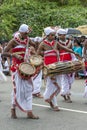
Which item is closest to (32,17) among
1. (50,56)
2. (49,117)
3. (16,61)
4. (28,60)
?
(50,56)

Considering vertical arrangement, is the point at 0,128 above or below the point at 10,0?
below

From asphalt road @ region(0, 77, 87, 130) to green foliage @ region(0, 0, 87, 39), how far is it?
16413 mm

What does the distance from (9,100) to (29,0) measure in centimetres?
1977

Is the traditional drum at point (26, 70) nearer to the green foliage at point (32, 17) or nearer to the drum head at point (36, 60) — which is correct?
the drum head at point (36, 60)

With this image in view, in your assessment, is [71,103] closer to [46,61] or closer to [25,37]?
[46,61]

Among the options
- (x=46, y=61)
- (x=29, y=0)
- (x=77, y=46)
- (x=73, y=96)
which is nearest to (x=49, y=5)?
(x=29, y=0)

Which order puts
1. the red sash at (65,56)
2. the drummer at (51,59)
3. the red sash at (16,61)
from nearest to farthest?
1. the red sash at (16,61)
2. the drummer at (51,59)
3. the red sash at (65,56)

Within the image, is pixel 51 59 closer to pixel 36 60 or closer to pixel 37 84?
pixel 36 60

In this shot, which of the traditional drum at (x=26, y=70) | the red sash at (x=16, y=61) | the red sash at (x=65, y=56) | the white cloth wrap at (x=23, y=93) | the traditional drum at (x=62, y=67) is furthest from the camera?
the red sash at (x=65, y=56)

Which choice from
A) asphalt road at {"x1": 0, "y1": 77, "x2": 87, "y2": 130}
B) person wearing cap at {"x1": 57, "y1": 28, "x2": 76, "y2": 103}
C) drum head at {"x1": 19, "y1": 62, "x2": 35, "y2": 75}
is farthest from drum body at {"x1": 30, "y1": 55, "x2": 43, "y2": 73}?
person wearing cap at {"x1": 57, "y1": 28, "x2": 76, "y2": 103}

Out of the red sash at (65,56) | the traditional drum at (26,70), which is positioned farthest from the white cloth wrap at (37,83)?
the traditional drum at (26,70)

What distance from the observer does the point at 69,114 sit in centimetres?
1044

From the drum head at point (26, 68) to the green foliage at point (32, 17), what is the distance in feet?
61.6

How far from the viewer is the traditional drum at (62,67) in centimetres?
1070
